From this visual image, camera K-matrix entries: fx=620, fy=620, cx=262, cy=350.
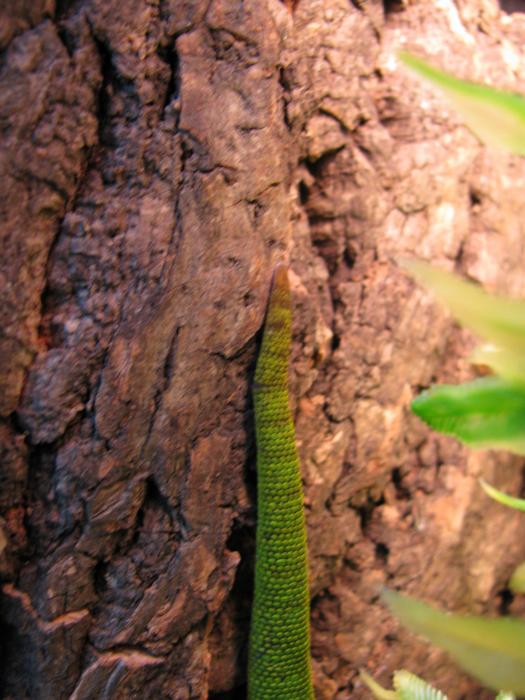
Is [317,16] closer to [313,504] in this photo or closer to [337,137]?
[337,137]

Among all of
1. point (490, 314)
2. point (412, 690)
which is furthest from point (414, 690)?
point (490, 314)

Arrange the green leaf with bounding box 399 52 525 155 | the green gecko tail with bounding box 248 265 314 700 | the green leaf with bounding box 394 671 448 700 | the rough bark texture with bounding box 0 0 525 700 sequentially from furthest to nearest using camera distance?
the green gecko tail with bounding box 248 265 314 700
the rough bark texture with bounding box 0 0 525 700
the green leaf with bounding box 394 671 448 700
the green leaf with bounding box 399 52 525 155

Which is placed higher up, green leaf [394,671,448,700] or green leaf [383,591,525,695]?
green leaf [383,591,525,695]

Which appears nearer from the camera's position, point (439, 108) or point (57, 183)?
point (57, 183)

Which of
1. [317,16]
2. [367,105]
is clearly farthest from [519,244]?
[317,16]

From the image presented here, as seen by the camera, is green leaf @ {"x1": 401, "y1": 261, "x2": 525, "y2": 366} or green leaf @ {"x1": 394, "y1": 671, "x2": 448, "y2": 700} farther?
green leaf @ {"x1": 394, "y1": 671, "x2": 448, "y2": 700}

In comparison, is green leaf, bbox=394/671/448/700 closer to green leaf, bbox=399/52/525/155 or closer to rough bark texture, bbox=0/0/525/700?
rough bark texture, bbox=0/0/525/700

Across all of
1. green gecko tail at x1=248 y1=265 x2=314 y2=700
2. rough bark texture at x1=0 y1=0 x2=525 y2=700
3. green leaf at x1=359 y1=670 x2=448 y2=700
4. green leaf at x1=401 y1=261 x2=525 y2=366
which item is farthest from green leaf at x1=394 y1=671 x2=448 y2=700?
green leaf at x1=401 y1=261 x2=525 y2=366
